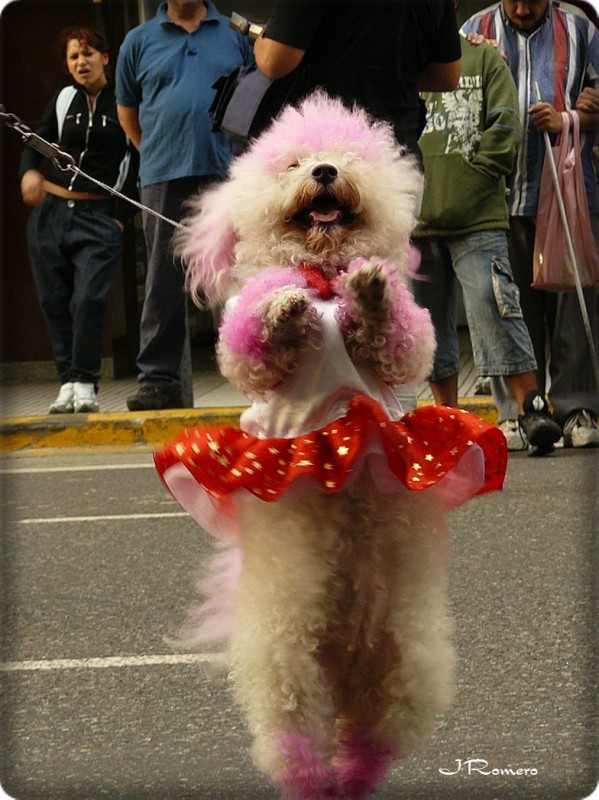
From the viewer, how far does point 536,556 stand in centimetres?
540

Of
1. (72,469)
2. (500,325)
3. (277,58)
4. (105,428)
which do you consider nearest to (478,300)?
(500,325)

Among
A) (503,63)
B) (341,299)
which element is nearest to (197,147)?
(503,63)

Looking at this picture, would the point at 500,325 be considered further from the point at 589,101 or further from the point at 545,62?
the point at 545,62

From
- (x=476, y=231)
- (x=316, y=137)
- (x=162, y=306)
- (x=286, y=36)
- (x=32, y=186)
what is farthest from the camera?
(x=32, y=186)

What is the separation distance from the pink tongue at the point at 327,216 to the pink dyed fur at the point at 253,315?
119 millimetres

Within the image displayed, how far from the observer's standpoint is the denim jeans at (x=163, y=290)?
274 inches

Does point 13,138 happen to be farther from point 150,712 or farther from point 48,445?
point 150,712

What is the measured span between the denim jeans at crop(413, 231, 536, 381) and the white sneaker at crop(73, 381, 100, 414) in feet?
9.85

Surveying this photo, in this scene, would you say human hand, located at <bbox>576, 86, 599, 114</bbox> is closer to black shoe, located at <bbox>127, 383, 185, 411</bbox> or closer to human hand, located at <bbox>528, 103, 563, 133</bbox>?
human hand, located at <bbox>528, 103, 563, 133</bbox>

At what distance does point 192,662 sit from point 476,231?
3.26 m

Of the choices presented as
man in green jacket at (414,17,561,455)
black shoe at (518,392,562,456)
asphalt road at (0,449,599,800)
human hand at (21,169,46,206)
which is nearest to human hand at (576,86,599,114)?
man in green jacket at (414,17,561,455)

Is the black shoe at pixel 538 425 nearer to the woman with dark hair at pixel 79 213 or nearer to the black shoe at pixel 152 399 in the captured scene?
the black shoe at pixel 152 399

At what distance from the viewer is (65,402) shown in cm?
937

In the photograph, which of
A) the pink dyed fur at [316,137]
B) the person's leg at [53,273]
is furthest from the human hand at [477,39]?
the pink dyed fur at [316,137]
